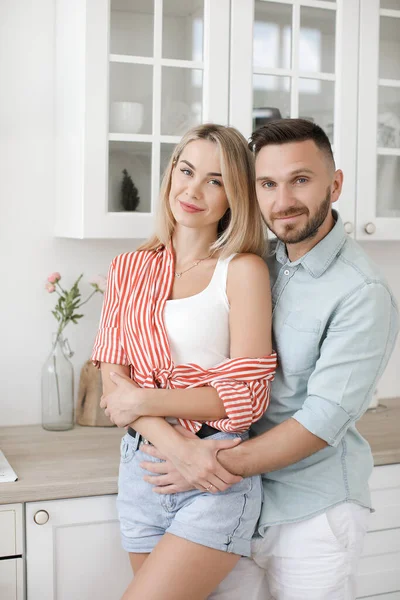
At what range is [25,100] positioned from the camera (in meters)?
2.45

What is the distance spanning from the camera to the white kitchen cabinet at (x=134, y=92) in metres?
2.14

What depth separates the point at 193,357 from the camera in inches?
70.2

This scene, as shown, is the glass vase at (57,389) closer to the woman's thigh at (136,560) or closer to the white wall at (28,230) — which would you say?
the white wall at (28,230)

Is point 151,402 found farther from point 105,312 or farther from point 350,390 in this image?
point 350,390

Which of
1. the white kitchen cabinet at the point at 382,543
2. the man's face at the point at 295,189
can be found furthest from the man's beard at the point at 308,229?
the white kitchen cabinet at the point at 382,543

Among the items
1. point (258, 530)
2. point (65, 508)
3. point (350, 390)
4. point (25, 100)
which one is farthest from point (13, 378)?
point (350, 390)

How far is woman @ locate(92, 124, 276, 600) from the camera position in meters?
1.69

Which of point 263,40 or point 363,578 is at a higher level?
point 263,40

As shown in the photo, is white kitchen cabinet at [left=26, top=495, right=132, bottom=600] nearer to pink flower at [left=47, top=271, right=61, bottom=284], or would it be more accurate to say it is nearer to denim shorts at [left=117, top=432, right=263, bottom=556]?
denim shorts at [left=117, top=432, right=263, bottom=556]

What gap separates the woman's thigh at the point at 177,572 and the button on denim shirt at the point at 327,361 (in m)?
0.16

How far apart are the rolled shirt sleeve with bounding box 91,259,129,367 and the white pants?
1.71ft

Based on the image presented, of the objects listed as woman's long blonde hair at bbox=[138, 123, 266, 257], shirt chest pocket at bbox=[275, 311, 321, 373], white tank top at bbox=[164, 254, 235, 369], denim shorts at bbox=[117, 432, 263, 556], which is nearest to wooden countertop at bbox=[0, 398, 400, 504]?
denim shorts at bbox=[117, 432, 263, 556]

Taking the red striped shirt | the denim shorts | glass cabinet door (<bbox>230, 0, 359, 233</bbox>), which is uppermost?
glass cabinet door (<bbox>230, 0, 359, 233</bbox>)

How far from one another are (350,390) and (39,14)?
60.5 inches
